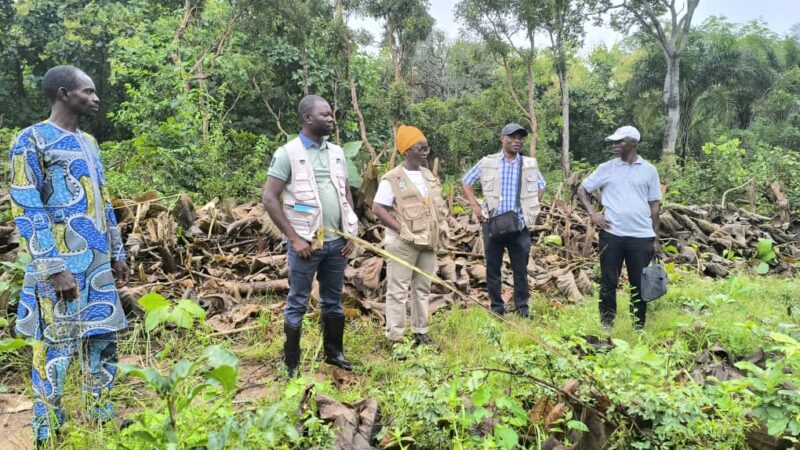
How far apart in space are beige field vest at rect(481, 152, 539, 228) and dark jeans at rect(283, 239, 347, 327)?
1.77 metres

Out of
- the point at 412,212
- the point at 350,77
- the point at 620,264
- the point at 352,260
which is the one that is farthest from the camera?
the point at 350,77

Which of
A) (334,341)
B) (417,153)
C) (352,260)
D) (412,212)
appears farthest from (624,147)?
(352,260)

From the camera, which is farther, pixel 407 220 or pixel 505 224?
pixel 505 224

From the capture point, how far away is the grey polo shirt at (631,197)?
447 cm

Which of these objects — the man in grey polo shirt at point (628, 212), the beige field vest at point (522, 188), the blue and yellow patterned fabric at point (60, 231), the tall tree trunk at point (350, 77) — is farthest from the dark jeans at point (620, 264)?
the tall tree trunk at point (350, 77)

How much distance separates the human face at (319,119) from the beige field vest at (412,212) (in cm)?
84

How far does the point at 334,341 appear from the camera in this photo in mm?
3838

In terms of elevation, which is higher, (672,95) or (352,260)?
(672,95)

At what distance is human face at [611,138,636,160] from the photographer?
4449 mm

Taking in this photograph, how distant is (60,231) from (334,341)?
1881 millimetres

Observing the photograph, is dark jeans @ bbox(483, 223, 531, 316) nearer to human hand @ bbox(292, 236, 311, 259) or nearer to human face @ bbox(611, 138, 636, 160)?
human face @ bbox(611, 138, 636, 160)

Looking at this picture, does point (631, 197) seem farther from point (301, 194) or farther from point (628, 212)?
point (301, 194)

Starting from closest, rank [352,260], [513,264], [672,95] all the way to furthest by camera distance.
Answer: [513,264]
[352,260]
[672,95]

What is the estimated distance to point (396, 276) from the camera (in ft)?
13.6
